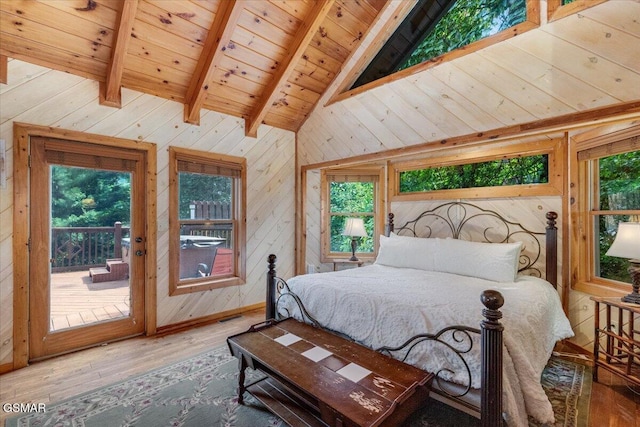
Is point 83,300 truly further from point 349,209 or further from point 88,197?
point 349,209

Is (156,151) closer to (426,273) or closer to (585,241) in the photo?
(426,273)

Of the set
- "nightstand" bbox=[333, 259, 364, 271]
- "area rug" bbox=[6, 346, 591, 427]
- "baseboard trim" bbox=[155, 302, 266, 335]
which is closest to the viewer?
"area rug" bbox=[6, 346, 591, 427]

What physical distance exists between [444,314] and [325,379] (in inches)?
30.9

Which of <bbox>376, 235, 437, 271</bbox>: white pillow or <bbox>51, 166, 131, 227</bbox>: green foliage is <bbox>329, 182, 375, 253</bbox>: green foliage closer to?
<bbox>376, 235, 437, 271</bbox>: white pillow

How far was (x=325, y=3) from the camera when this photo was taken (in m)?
3.01

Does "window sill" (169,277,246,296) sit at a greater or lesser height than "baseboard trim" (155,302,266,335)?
greater

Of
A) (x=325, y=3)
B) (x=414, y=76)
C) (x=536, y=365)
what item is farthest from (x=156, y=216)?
(x=536, y=365)

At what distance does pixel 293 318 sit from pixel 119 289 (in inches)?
77.2

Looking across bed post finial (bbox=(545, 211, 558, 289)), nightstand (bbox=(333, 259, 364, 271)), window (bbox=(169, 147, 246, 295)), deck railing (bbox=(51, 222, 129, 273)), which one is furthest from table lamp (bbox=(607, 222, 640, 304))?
deck railing (bbox=(51, 222, 129, 273))

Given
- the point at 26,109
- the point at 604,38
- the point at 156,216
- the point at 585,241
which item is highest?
the point at 604,38

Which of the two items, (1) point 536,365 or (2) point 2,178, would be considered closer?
(1) point 536,365

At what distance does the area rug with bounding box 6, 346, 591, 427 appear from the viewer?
1.89 m

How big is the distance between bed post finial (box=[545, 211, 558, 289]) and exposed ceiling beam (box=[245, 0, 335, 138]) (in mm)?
2936

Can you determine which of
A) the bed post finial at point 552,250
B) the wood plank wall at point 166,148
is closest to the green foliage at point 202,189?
the wood plank wall at point 166,148
